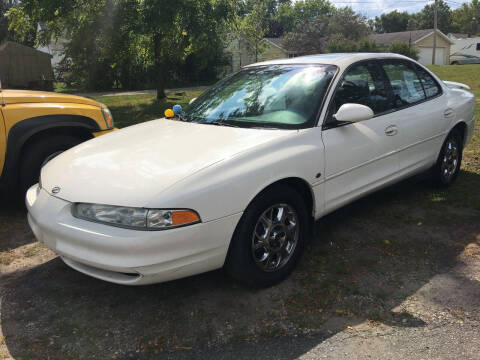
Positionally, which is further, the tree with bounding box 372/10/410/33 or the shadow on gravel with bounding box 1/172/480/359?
the tree with bounding box 372/10/410/33

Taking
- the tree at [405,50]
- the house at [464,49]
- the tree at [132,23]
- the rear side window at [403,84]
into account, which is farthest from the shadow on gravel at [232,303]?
the house at [464,49]

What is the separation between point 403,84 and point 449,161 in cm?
124

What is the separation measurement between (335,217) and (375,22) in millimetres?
109069

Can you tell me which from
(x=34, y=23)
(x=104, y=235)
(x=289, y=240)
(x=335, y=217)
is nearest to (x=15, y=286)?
(x=104, y=235)

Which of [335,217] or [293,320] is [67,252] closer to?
[293,320]

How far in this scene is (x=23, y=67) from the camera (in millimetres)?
23250

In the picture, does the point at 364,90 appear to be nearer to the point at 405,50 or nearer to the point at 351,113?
the point at 351,113

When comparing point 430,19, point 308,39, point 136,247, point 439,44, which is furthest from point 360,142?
point 430,19

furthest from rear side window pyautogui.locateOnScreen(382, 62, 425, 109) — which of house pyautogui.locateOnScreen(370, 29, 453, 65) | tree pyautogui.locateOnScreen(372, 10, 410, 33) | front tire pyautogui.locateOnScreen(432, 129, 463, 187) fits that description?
tree pyautogui.locateOnScreen(372, 10, 410, 33)

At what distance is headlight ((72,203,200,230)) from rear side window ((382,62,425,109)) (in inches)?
103

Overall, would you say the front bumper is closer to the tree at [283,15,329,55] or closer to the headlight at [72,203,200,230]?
the headlight at [72,203,200,230]

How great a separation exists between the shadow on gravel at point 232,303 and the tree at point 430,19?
9606 centimetres

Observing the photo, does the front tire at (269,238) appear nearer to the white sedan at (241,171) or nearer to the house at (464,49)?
the white sedan at (241,171)

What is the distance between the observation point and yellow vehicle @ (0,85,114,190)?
15.3 ft
